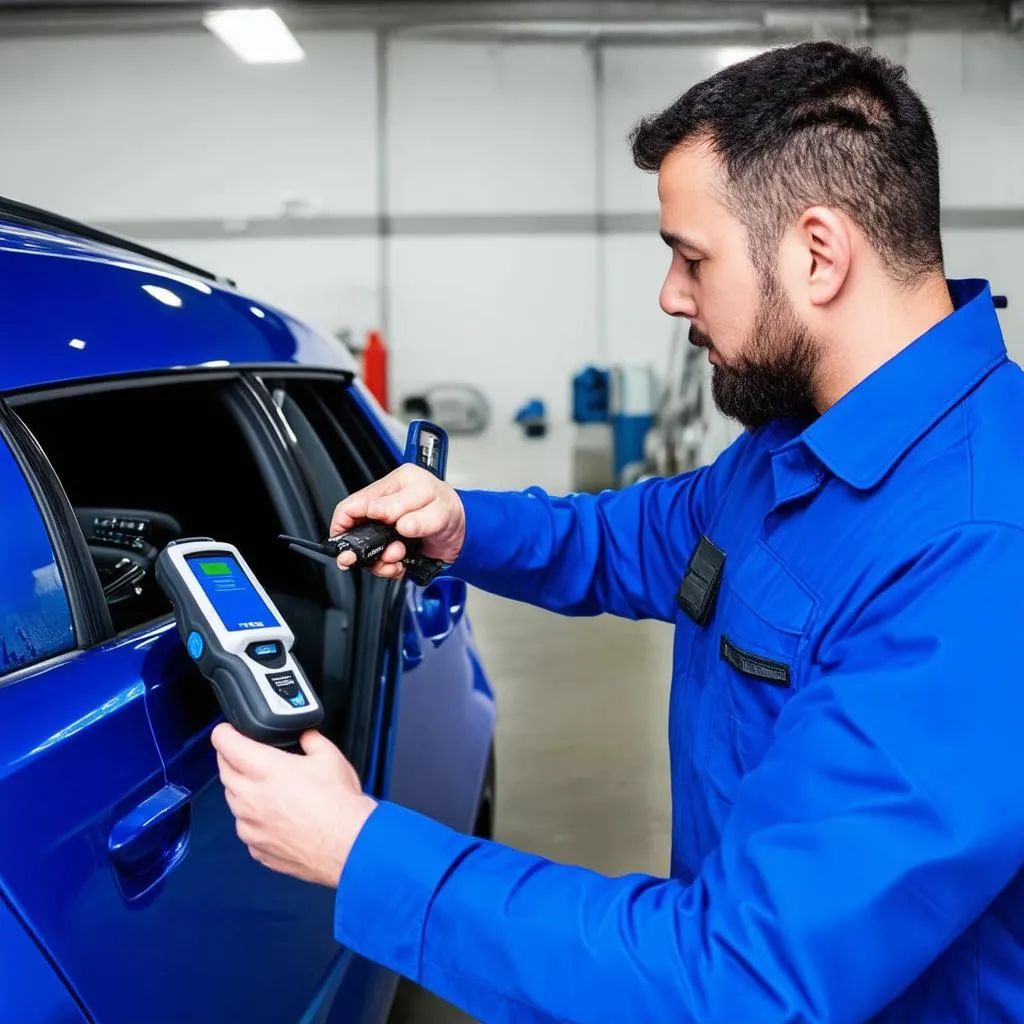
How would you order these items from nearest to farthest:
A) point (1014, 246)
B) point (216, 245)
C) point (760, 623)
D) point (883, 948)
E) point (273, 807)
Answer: point (883, 948) → point (273, 807) → point (760, 623) → point (1014, 246) → point (216, 245)

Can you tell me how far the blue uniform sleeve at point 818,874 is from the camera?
2.62 feet

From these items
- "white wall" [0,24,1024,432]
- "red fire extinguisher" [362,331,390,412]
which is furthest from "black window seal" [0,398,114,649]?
"white wall" [0,24,1024,432]

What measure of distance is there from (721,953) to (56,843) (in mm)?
525

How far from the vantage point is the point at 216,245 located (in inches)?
469

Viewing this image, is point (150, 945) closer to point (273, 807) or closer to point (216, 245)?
point (273, 807)

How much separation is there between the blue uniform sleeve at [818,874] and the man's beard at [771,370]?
328 mm

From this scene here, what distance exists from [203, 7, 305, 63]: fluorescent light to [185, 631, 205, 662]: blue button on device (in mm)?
10725

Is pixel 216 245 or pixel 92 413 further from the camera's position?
pixel 216 245

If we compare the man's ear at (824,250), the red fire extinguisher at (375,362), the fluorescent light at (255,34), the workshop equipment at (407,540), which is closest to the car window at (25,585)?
the workshop equipment at (407,540)

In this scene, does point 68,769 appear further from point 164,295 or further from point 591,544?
point 591,544

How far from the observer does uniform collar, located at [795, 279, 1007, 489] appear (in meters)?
1.02

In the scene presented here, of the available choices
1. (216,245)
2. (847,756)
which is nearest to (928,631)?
(847,756)

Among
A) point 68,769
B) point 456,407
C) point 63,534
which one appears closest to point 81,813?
point 68,769

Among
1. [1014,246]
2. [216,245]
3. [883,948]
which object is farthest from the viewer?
[216,245]
